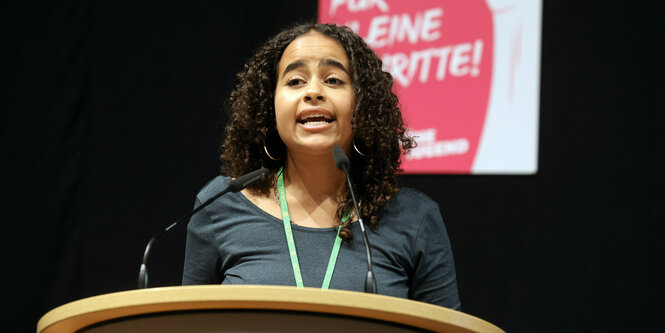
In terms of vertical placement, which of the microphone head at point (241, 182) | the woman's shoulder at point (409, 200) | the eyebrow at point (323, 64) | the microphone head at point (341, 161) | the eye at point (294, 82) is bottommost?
the woman's shoulder at point (409, 200)

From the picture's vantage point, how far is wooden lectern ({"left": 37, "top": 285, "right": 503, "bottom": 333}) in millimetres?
848

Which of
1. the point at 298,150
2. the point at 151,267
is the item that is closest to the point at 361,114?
the point at 298,150

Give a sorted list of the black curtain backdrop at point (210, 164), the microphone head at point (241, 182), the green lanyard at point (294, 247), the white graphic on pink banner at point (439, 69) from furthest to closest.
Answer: the white graphic on pink banner at point (439, 69) < the black curtain backdrop at point (210, 164) < the green lanyard at point (294, 247) < the microphone head at point (241, 182)

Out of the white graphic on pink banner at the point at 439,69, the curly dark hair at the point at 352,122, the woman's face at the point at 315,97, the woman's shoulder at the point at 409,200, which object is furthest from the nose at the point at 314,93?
the white graphic on pink banner at the point at 439,69

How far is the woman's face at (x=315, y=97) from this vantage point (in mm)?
1607

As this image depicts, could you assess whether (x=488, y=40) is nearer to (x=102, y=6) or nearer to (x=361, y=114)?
(x=361, y=114)

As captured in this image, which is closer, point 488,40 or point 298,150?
point 298,150

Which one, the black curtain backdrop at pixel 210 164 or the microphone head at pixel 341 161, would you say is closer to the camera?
the microphone head at pixel 341 161

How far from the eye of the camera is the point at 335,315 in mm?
880

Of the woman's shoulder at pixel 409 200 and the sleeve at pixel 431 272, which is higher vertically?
the woman's shoulder at pixel 409 200

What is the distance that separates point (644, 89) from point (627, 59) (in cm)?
12

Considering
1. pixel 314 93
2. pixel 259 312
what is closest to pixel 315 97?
pixel 314 93

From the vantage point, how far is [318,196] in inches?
66.2

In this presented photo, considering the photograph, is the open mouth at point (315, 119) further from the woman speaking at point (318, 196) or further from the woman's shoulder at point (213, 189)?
the woman's shoulder at point (213, 189)
